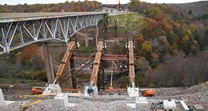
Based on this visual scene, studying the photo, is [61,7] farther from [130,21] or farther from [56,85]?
[56,85]

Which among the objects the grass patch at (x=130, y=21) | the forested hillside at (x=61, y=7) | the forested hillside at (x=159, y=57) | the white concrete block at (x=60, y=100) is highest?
the forested hillside at (x=61, y=7)

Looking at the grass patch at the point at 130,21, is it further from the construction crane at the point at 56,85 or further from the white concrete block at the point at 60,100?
the white concrete block at the point at 60,100

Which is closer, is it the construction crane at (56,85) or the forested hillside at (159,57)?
the construction crane at (56,85)

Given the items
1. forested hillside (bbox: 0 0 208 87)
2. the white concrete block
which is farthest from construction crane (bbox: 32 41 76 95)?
forested hillside (bbox: 0 0 208 87)

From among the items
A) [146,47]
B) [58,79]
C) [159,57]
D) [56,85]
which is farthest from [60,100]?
[159,57]

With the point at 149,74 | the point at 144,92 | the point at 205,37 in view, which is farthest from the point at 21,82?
the point at 205,37

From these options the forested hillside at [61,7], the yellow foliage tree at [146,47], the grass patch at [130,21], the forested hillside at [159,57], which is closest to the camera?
the forested hillside at [159,57]

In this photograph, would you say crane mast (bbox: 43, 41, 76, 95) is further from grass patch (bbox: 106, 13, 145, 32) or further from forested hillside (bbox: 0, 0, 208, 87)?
grass patch (bbox: 106, 13, 145, 32)

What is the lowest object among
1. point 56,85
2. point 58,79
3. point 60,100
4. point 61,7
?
point 56,85

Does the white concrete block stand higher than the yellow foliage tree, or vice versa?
the white concrete block

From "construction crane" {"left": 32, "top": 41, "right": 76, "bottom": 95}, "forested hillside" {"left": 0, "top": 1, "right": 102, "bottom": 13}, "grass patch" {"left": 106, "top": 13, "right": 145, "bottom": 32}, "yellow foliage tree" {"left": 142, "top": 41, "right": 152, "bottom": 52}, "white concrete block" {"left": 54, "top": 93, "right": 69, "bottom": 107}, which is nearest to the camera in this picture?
"white concrete block" {"left": 54, "top": 93, "right": 69, "bottom": 107}

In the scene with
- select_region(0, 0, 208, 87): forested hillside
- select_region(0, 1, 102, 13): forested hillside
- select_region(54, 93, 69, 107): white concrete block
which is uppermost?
select_region(0, 1, 102, 13): forested hillside

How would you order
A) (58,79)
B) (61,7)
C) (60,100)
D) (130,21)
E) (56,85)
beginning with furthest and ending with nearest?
(61,7), (130,21), (58,79), (56,85), (60,100)

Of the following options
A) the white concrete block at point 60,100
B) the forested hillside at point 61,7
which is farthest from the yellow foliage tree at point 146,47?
the forested hillside at point 61,7
